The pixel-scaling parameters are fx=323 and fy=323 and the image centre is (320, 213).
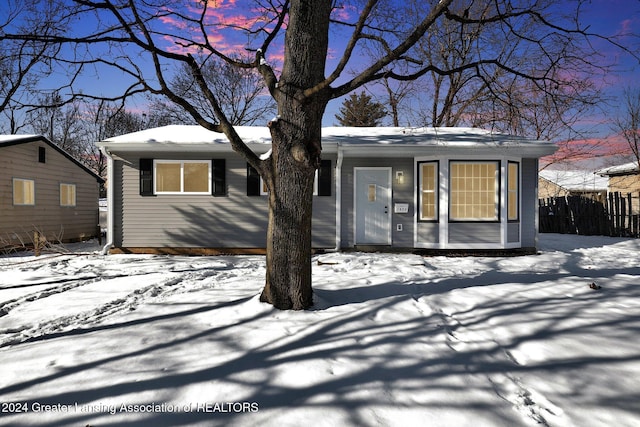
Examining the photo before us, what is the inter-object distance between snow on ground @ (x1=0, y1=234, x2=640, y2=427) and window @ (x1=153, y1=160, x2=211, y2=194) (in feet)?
14.4

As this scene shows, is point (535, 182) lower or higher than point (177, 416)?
higher

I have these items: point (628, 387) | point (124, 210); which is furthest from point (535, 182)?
point (124, 210)

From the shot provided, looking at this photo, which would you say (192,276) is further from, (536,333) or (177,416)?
(536,333)

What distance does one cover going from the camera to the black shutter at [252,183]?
8.50m

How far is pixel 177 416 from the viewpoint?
181 centimetres

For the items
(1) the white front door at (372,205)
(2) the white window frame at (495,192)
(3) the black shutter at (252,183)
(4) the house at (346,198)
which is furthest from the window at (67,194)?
(2) the white window frame at (495,192)

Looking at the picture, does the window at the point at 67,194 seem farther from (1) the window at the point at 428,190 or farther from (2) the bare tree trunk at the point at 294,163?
(1) the window at the point at 428,190

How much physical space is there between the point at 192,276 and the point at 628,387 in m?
5.34

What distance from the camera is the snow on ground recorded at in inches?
72.9

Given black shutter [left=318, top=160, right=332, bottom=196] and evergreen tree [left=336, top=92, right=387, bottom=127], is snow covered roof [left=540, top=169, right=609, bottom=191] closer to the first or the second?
evergreen tree [left=336, top=92, right=387, bottom=127]

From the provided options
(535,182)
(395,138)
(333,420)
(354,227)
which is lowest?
(333,420)

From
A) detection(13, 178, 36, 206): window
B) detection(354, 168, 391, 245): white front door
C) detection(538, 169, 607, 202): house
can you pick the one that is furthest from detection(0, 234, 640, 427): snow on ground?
detection(538, 169, 607, 202): house

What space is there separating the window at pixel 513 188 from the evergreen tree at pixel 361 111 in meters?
22.2

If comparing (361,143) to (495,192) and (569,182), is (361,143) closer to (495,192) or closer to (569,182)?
(495,192)
